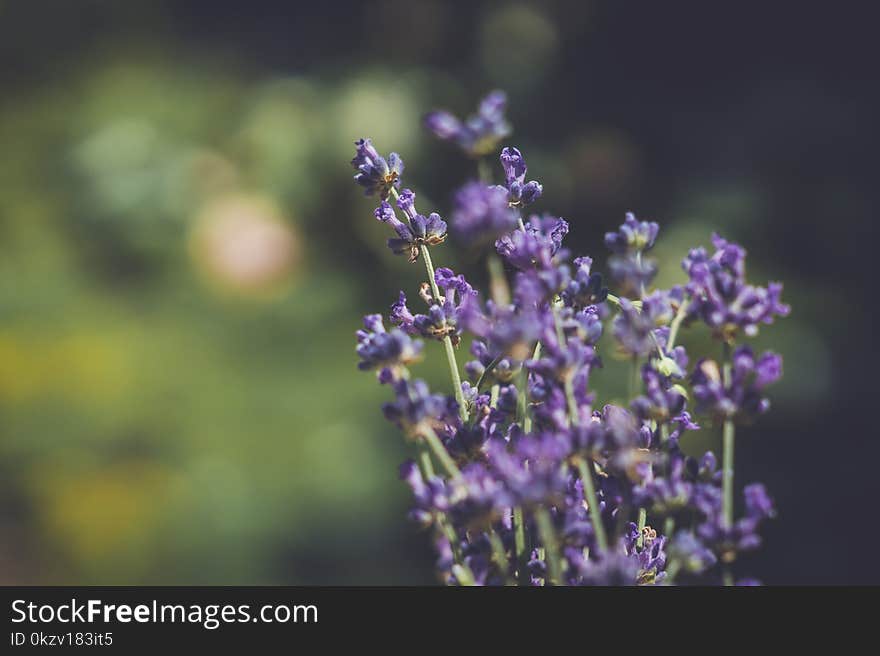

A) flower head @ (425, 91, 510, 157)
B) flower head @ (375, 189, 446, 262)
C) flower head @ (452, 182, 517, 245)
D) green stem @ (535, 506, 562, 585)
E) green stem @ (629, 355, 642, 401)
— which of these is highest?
flower head @ (375, 189, 446, 262)

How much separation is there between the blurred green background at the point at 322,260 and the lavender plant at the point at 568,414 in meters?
1.91

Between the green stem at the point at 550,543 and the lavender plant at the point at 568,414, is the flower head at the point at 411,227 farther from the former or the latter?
the green stem at the point at 550,543

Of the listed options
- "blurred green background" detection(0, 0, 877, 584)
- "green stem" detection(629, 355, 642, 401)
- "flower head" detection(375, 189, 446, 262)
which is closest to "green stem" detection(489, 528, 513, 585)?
"green stem" detection(629, 355, 642, 401)

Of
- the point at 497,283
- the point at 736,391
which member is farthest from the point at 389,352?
the point at 736,391

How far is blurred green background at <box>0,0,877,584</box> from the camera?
2.55 m

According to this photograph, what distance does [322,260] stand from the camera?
2.85 m

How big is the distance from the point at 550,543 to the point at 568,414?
10 cm

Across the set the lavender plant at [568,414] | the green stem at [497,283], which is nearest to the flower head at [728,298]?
the lavender plant at [568,414]

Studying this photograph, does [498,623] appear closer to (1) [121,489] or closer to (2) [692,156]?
(1) [121,489]

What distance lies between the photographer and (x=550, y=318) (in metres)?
0.53

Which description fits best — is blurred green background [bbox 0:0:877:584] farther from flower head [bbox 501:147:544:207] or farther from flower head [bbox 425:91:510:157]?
flower head [bbox 425:91:510:157]

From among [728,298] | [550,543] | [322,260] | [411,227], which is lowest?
[550,543]

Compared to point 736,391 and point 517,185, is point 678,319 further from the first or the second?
point 517,185

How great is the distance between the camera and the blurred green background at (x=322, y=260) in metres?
2.55
